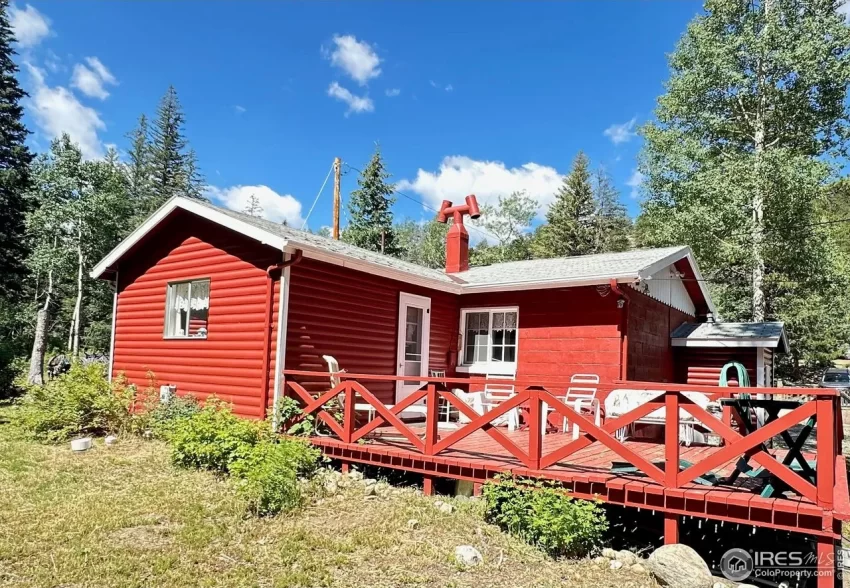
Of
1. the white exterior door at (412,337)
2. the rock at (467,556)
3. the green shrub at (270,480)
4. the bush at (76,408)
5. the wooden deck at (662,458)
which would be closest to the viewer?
the wooden deck at (662,458)

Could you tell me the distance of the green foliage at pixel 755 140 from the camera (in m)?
13.1

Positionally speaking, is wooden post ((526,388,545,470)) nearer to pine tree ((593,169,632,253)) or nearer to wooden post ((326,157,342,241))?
wooden post ((326,157,342,241))

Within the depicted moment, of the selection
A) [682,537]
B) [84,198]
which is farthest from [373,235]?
[682,537]

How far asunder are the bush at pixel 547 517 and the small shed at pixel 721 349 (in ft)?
26.8

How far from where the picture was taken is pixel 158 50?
1341 centimetres

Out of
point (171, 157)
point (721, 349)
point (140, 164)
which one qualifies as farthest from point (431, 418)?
point (140, 164)

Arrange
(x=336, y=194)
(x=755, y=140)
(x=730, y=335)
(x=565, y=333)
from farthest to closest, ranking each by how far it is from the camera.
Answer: (x=336, y=194) < (x=755, y=140) < (x=730, y=335) < (x=565, y=333)

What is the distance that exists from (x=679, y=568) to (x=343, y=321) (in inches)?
212

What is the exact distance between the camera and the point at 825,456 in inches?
154

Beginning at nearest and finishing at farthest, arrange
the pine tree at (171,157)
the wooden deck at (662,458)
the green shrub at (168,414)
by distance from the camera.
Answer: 1. the wooden deck at (662,458)
2. the green shrub at (168,414)
3. the pine tree at (171,157)

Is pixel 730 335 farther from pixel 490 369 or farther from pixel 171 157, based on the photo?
pixel 171 157

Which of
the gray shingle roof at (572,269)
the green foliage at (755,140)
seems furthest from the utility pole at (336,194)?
the green foliage at (755,140)

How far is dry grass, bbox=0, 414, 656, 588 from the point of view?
3.82m

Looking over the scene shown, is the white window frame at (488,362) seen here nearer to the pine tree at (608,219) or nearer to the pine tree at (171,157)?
the pine tree at (608,219)
